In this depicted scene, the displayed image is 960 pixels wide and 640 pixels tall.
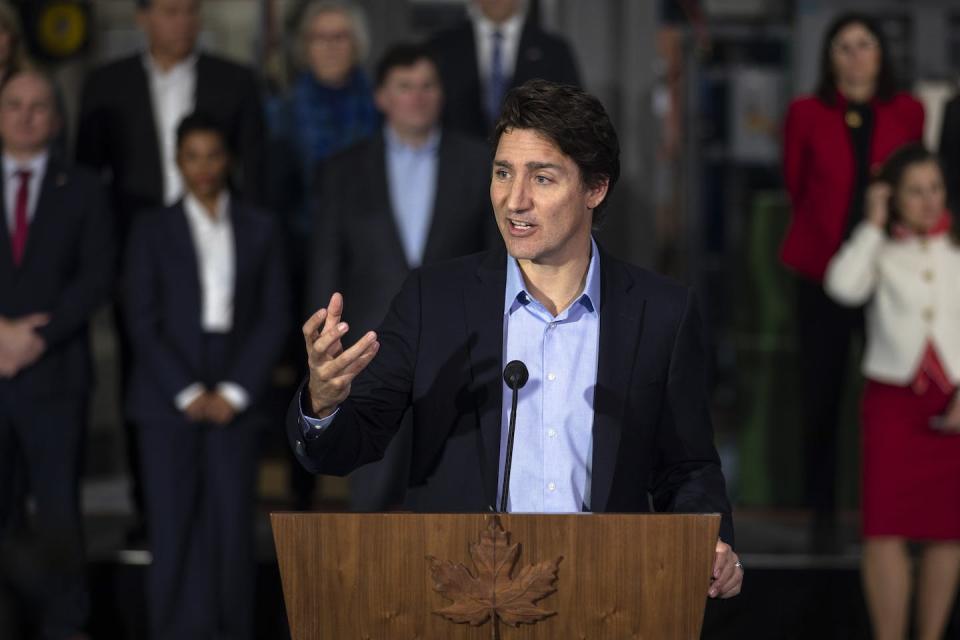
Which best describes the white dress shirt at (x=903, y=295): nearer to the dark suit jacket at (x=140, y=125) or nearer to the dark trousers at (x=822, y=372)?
the dark trousers at (x=822, y=372)

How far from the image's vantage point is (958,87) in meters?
5.36

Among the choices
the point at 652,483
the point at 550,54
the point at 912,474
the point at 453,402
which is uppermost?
the point at 550,54

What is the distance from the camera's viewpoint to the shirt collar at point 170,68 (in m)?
5.28

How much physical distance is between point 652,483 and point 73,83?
4.93 meters

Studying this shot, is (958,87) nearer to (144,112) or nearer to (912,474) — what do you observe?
(912,474)

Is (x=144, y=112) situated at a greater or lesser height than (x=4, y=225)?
greater

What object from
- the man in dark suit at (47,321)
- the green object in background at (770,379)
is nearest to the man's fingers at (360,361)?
the man in dark suit at (47,321)

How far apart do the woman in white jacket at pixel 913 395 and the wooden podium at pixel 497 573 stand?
2.76m

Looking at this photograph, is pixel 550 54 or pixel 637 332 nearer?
pixel 637 332

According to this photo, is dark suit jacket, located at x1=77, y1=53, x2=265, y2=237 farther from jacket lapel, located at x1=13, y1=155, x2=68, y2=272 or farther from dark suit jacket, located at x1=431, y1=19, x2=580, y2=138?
dark suit jacket, located at x1=431, y1=19, x2=580, y2=138

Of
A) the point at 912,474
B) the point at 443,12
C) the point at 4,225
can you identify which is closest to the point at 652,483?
the point at 912,474

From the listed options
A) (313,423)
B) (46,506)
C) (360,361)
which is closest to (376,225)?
(46,506)

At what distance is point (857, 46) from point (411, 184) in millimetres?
1557

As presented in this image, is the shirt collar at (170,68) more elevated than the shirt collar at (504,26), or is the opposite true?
the shirt collar at (504,26)
